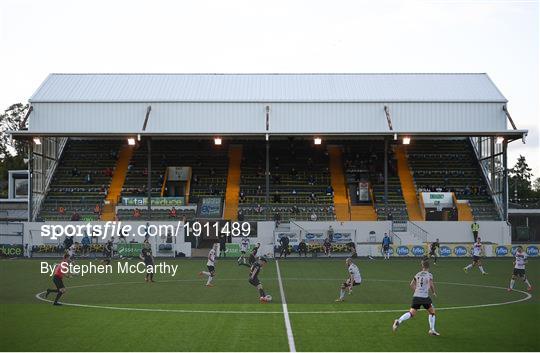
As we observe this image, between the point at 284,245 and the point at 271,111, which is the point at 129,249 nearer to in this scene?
the point at 284,245

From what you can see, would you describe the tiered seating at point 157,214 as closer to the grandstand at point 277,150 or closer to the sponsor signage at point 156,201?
the grandstand at point 277,150

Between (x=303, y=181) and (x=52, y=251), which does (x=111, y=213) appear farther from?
(x=303, y=181)


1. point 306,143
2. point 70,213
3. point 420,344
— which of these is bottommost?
point 420,344

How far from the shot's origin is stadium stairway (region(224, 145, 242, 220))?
66062 millimetres

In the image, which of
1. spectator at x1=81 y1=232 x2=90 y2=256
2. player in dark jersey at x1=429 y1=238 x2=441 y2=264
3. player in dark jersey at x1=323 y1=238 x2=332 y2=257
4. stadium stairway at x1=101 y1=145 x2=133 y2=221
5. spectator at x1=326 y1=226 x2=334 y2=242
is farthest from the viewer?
stadium stairway at x1=101 y1=145 x2=133 y2=221

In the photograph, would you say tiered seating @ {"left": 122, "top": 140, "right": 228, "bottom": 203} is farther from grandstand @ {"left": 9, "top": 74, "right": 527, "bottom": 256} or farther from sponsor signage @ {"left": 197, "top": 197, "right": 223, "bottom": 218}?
sponsor signage @ {"left": 197, "top": 197, "right": 223, "bottom": 218}

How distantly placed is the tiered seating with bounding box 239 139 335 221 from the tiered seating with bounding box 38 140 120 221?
12.9 meters

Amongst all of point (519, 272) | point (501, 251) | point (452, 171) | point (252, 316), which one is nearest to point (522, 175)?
point (452, 171)

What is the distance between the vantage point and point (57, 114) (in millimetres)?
66625

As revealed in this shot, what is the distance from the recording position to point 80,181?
232 ft

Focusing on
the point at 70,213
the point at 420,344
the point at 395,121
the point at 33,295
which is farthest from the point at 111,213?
the point at 420,344

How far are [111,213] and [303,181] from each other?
1732 cm

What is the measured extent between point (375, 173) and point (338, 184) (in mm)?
3744

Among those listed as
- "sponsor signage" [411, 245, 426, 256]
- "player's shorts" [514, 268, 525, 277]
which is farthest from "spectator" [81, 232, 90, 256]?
"player's shorts" [514, 268, 525, 277]
